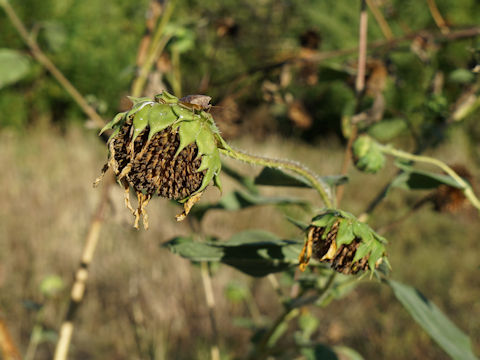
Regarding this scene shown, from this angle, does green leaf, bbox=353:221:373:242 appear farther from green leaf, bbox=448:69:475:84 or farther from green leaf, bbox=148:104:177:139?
green leaf, bbox=448:69:475:84

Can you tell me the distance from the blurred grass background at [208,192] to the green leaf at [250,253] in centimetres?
27

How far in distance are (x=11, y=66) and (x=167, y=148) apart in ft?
1.54

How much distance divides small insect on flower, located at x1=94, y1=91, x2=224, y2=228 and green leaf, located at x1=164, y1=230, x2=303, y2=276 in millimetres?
77

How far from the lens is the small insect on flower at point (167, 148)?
375mm

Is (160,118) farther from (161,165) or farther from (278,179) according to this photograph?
(278,179)

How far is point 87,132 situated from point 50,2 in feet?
4.37

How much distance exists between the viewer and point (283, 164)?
0.41m

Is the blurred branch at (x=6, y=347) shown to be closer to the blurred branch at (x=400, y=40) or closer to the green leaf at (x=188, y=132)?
the green leaf at (x=188, y=132)

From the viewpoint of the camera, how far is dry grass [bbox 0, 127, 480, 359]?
2164 millimetres

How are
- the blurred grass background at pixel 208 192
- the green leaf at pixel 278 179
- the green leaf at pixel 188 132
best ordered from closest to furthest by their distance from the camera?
the green leaf at pixel 188 132 → the green leaf at pixel 278 179 → the blurred grass background at pixel 208 192

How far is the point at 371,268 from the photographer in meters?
0.41

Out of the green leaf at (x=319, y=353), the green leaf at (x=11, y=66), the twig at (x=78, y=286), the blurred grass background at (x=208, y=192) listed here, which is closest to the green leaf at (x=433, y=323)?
the green leaf at (x=319, y=353)

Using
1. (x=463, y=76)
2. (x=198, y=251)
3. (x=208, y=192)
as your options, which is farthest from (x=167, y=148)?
(x=208, y=192)

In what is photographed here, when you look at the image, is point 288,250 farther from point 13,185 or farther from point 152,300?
point 13,185
